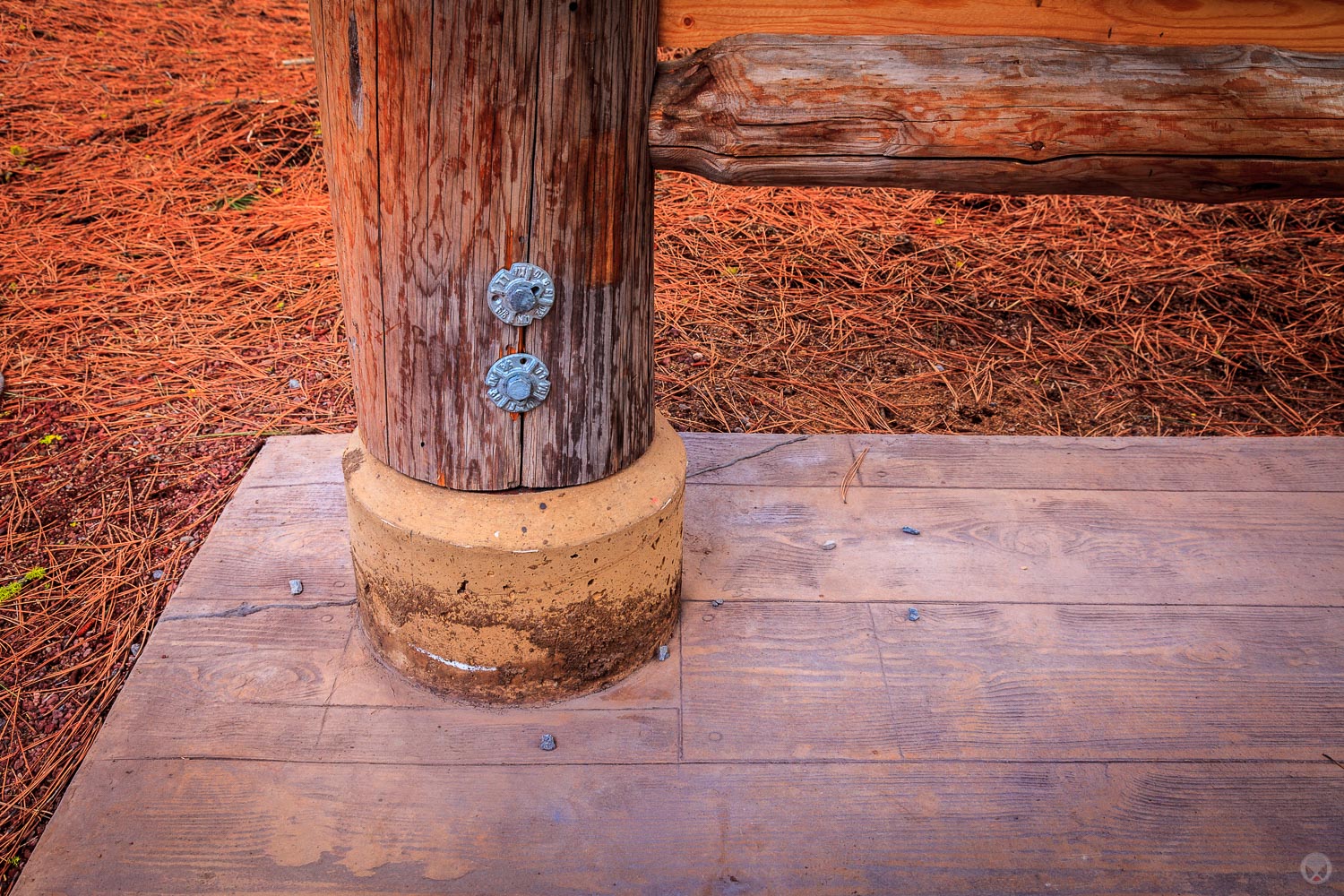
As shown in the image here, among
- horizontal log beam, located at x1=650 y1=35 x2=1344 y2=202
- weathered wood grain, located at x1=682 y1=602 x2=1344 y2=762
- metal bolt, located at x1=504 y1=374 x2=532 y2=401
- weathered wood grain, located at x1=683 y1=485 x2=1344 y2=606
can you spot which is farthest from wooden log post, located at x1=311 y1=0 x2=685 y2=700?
weathered wood grain, located at x1=683 y1=485 x2=1344 y2=606

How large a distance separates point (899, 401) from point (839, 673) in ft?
4.69

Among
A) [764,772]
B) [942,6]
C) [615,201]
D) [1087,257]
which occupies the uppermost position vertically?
[942,6]

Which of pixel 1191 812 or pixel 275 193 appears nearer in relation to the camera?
pixel 1191 812

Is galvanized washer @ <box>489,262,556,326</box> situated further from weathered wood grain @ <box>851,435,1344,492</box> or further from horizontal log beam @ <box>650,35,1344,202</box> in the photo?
weathered wood grain @ <box>851,435,1344,492</box>

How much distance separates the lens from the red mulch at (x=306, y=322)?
2.56m

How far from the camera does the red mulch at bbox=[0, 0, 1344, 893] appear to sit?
101 inches

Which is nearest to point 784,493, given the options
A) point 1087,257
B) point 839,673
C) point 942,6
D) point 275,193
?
point 839,673

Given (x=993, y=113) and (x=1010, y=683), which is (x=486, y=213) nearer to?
(x=993, y=113)

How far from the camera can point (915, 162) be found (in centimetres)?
157

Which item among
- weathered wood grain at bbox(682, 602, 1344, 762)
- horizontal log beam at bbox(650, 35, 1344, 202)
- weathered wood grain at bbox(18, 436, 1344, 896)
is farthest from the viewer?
weathered wood grain at bbox(682, 602, 1344, 762)

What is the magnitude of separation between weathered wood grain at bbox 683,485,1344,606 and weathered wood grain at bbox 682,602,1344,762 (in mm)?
59

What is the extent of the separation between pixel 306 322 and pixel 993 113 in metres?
2.81

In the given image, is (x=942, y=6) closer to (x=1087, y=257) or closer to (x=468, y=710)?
(x=468, y=710)

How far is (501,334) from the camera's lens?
160cm
